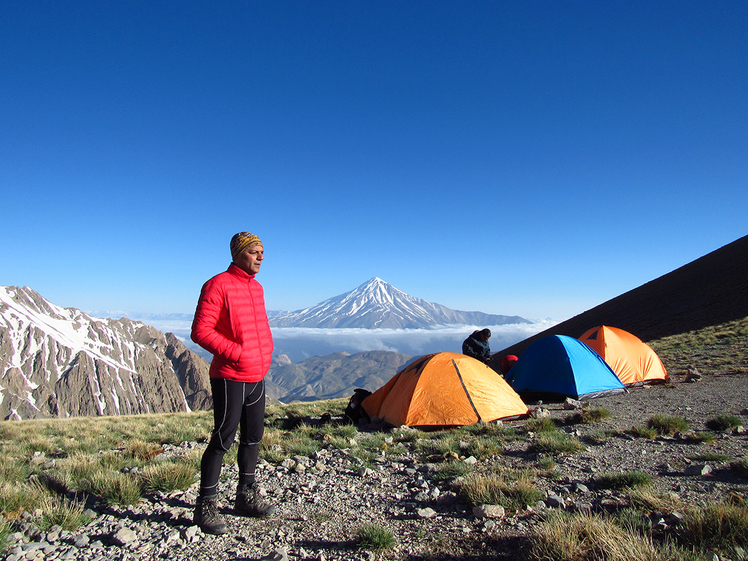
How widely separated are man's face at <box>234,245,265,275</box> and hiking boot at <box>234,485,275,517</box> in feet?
7.30

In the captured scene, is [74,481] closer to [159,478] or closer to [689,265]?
[159,478]

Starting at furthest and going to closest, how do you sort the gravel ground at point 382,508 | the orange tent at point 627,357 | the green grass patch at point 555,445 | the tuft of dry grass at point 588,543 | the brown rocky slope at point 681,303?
the brown rocky slope at point 681,303 → the orange tent at point 627,357 → the green grass patch at point 555,445 → the gravel ground at point 382,508 → the tuft of dry grass at point 588,543

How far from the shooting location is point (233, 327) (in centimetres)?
373

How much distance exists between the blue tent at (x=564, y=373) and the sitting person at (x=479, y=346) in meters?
1.30

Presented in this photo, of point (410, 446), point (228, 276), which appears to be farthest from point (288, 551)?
point (410, 446)

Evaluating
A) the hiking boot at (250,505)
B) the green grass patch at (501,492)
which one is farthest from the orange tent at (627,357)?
the hiking boot at (250,505)

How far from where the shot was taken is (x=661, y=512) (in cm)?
343

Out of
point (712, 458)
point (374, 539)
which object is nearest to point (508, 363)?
point (712, 458)

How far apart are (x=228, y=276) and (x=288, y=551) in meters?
2.51

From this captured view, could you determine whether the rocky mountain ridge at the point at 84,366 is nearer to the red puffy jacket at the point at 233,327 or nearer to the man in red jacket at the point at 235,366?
the man in red jacket at the point at 235,366

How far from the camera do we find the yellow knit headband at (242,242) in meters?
3.94

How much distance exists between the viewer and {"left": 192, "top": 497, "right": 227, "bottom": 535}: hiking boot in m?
3.42

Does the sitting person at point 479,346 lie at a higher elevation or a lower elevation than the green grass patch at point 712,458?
higher

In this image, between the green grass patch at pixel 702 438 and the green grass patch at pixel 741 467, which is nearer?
the green grass patch at pixel 741 467
